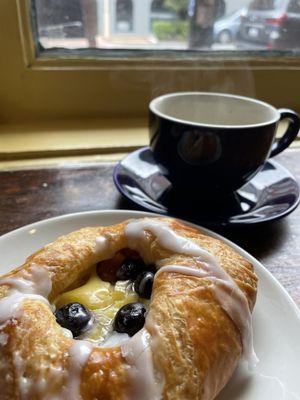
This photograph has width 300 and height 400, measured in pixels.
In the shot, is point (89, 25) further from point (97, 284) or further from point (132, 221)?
point (97, 284)

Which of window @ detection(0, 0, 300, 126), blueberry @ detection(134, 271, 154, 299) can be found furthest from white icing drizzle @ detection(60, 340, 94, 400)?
window @ detection(0, 0, 300, 126)

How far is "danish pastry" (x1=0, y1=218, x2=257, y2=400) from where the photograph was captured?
1.45 ft

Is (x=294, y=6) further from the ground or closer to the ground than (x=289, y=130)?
further from the ground

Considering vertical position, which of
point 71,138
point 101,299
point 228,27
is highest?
point 228,27

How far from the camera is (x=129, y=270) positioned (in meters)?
0.59

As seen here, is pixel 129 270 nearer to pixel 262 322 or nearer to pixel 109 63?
pixel 262 322

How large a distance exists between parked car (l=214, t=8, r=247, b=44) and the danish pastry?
2.72ft

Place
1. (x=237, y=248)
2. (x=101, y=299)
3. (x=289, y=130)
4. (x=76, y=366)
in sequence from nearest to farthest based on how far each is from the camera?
(x=76, y=366), (x=101, y=299), (x=237, y=248), (x=289, y=130)

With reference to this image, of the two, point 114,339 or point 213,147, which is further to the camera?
point 213,147

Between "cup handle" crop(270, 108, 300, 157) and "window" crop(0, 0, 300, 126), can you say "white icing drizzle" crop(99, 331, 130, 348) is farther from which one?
"window" crop(0, 0, 300, 126)

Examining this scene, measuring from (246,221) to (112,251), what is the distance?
267 millimetres

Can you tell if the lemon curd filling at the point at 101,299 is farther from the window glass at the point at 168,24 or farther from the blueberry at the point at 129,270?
the window glass at the point at 168,24

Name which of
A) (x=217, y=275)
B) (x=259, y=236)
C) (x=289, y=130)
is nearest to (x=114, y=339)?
(x=217, y=275)

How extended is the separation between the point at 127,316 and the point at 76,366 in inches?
3.3
